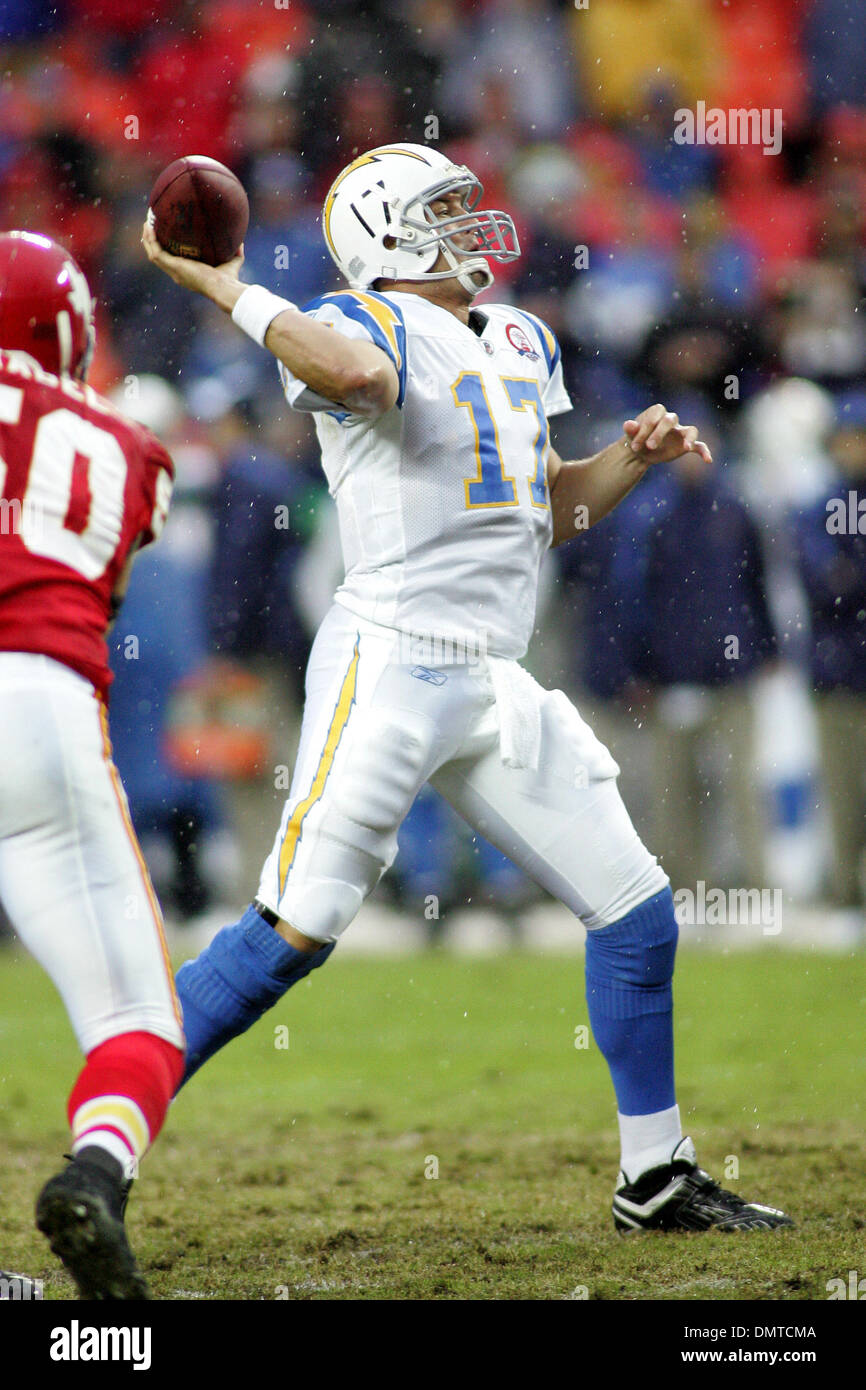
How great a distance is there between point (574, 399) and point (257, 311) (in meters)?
4.49

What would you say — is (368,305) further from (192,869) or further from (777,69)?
(777,69)

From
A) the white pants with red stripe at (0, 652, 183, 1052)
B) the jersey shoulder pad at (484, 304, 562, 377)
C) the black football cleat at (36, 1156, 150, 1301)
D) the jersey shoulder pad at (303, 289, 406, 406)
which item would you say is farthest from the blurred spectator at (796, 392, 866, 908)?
the black football cleat at (36, 1156, 150, 1301)

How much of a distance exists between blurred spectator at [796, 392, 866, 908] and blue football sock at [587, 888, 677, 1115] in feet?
12.9

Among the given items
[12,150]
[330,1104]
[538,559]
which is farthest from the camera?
[12,150]

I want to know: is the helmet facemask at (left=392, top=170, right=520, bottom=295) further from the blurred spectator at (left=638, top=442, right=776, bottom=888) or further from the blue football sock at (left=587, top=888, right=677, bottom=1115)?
the blurred spectator at (left=638, top=442, right=776, bottom=888)

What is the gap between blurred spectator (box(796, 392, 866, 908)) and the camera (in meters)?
7.17

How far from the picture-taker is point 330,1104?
16.4ft

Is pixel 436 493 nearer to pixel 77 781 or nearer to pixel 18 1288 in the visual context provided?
pixel 77 781

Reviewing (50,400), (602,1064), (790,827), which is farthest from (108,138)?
(50,400)

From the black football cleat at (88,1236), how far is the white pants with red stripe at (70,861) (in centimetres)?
Answer: 27

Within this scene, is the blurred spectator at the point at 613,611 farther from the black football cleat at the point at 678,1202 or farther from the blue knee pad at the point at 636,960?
the black football cleat at the point at 678,1202

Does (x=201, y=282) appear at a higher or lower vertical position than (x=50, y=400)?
higher

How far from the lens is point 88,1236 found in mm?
2279

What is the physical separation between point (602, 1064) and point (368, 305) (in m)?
2.98
